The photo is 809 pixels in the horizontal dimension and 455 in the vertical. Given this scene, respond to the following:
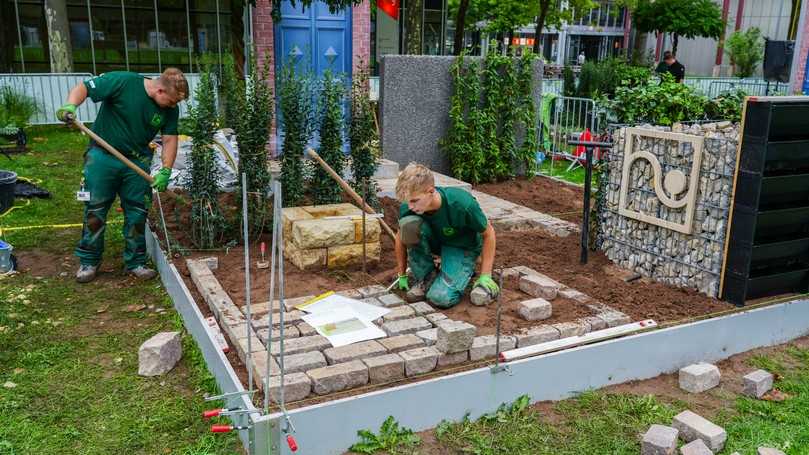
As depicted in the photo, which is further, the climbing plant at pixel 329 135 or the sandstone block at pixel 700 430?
the climbing plant at pixel 329 135

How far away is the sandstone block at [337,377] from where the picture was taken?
3609mm

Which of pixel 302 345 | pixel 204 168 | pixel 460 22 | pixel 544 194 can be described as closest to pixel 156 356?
pixel 302 345

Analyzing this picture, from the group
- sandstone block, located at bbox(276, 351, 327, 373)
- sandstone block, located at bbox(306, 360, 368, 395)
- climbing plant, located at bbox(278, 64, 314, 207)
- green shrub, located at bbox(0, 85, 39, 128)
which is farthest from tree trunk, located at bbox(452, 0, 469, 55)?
sandstone block, located at bbox(306, 360, 368, 395)

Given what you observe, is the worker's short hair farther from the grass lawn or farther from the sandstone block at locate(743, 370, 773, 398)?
the sandstone block at locate(743, 370, 773, 398)

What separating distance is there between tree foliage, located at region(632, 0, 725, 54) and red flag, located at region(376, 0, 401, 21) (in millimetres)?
13455

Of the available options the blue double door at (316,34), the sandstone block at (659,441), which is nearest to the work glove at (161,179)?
the sandstone block at (659,441)

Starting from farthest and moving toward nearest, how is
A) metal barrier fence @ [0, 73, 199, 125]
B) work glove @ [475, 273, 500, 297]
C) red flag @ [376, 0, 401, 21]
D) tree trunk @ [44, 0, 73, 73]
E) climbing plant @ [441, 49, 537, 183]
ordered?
red flag @ [376, 0, 401, 21], tree trunk @ [44, 0, 73, 73], metal barrier fence @ [0, 73, 199, 125], climbing plant @ [441, 49, 537, 183], work glove @ [475, 273, 500, 297]

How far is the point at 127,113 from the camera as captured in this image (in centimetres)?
566

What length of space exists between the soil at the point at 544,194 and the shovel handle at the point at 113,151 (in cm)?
450

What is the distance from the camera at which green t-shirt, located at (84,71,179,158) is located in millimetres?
5547

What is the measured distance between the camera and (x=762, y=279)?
16.5 feet

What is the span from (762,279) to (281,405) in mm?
3695

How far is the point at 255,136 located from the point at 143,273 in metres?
1.54

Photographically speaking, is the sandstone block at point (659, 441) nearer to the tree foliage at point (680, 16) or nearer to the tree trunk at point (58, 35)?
the tree trunk at point (58, 35)
